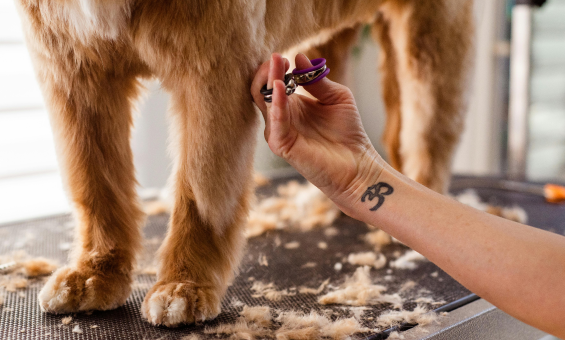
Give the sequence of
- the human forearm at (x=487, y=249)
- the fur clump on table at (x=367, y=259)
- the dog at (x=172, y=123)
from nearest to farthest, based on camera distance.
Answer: the human forearm at (x=487, y=249), the dog at (x=172, y=123), the fur clump on table at (x=367, y=259)

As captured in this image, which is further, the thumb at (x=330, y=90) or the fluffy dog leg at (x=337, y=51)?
the fluffy dog leg at (x=337, y=51)

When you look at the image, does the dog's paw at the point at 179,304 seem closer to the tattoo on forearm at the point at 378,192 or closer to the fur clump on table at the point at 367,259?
the tattoo on forearm at the point at 378,192

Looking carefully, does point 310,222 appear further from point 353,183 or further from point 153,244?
point 353,183

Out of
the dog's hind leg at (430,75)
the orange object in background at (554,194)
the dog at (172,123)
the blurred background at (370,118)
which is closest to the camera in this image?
the dog at (172,123)

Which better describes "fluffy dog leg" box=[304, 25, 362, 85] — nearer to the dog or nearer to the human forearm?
the dog

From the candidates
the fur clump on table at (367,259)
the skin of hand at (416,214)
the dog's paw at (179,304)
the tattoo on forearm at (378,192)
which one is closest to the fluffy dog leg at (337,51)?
the fur clump on table at (367,259)

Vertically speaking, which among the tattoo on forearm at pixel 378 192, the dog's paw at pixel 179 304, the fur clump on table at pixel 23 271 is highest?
the tattoo on forearm at pixel 378 192

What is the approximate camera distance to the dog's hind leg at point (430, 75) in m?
1.48

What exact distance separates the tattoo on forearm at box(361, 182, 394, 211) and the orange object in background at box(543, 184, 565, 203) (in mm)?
1319

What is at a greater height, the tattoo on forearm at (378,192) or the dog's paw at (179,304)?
the tattoo on forearm at (378,192)

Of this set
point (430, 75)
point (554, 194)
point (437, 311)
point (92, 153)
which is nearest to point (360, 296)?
point (437, 311)

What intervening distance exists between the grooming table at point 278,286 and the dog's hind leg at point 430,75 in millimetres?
319

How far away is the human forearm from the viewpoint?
666 mm

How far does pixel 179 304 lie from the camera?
35.1 inches
